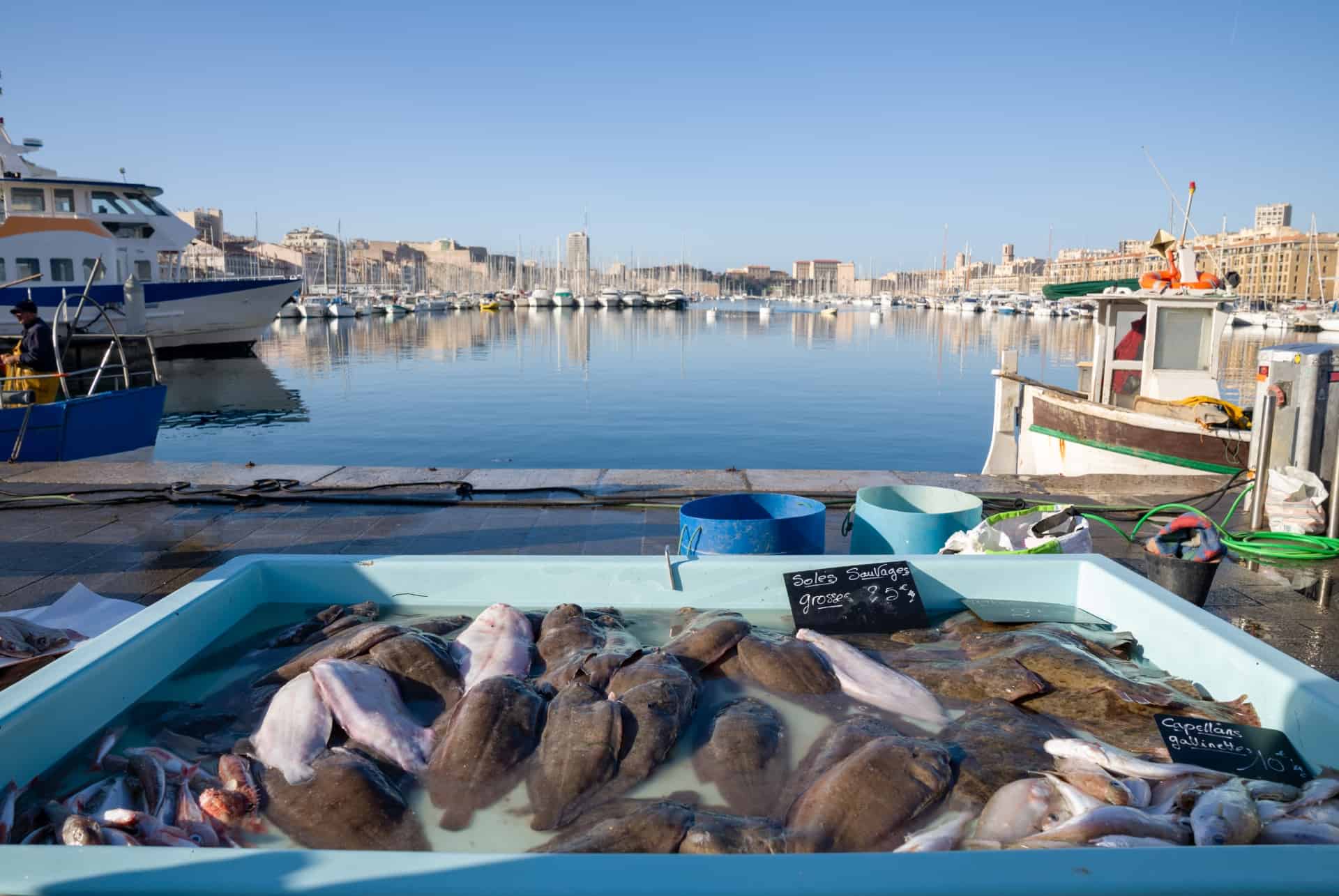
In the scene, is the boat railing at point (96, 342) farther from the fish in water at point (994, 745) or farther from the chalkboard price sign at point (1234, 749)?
the chalkboard price sign at point (1234, 749)

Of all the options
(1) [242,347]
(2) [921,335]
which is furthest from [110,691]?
(2) [921,335]

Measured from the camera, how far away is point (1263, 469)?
6816 millimetres

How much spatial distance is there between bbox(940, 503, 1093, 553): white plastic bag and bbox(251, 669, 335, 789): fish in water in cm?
323

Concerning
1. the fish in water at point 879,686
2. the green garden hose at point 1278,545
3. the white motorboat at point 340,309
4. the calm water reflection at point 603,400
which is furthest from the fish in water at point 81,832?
the white motorboat at point 340,309

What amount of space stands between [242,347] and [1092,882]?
4668 centimetres

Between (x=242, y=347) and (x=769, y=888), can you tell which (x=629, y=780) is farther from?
(x=242, y=347)

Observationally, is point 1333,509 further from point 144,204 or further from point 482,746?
→ point 144,204

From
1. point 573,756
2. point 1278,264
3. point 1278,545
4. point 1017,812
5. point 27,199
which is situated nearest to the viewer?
point 1017,812

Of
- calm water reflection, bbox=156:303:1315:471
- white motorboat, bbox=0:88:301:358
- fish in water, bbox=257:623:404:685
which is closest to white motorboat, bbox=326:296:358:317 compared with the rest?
calm water reflection, bbox=156:303:1315:471

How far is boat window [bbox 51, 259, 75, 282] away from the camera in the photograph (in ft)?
104

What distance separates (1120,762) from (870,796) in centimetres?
83

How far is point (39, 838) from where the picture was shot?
2.50 metres

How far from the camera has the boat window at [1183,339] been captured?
10727 mm

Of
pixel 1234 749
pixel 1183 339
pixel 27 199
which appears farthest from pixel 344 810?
pixel 27 199
